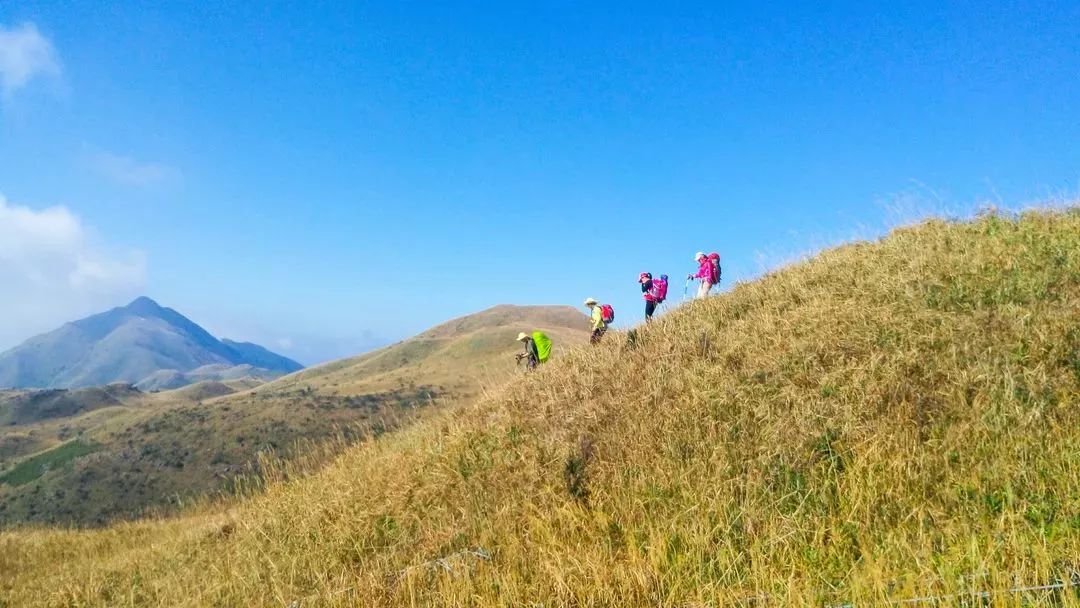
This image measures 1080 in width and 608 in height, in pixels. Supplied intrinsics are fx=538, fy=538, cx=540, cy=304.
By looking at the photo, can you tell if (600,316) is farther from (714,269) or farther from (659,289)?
(714,269)

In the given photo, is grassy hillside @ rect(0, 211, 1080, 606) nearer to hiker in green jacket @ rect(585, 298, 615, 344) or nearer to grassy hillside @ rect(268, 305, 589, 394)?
hiker in green jacket @ rect(585, 298, 615, 344)

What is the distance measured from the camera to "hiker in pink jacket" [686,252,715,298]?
14.4 m

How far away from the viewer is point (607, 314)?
1433 cm

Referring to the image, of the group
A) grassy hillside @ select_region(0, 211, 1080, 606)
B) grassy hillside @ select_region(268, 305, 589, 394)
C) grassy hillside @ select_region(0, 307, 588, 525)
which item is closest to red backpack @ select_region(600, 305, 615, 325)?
grassy hillside @ select_region(0, 211, 1080, 606)

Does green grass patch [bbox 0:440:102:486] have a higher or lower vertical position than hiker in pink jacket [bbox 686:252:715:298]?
lower

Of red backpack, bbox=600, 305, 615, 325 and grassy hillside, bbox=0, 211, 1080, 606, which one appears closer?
grassy hillside, bbox=0, 211, 1080, 606

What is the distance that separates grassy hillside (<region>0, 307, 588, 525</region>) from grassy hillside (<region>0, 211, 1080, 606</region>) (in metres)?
17.2

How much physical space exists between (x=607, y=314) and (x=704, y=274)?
2.86 meters

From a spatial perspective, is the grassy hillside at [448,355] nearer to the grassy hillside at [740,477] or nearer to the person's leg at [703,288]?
the person's leg at [703,288]

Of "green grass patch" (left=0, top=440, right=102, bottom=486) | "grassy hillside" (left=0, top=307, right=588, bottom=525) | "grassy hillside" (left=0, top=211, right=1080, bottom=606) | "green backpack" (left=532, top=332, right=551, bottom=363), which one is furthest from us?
"green grass patch" (left=0, top=440, right=102, bottom=486)

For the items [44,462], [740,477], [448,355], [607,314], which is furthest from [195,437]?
[740,477]

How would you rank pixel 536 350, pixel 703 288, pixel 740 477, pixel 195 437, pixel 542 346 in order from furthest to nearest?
pixel 195 437 < pixel 703 288 < pixel 536 350 < pixel 542 346 < pixel 740 477

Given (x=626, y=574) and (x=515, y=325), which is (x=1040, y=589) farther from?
(x=515, y=325)

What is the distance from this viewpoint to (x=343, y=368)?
355ft
